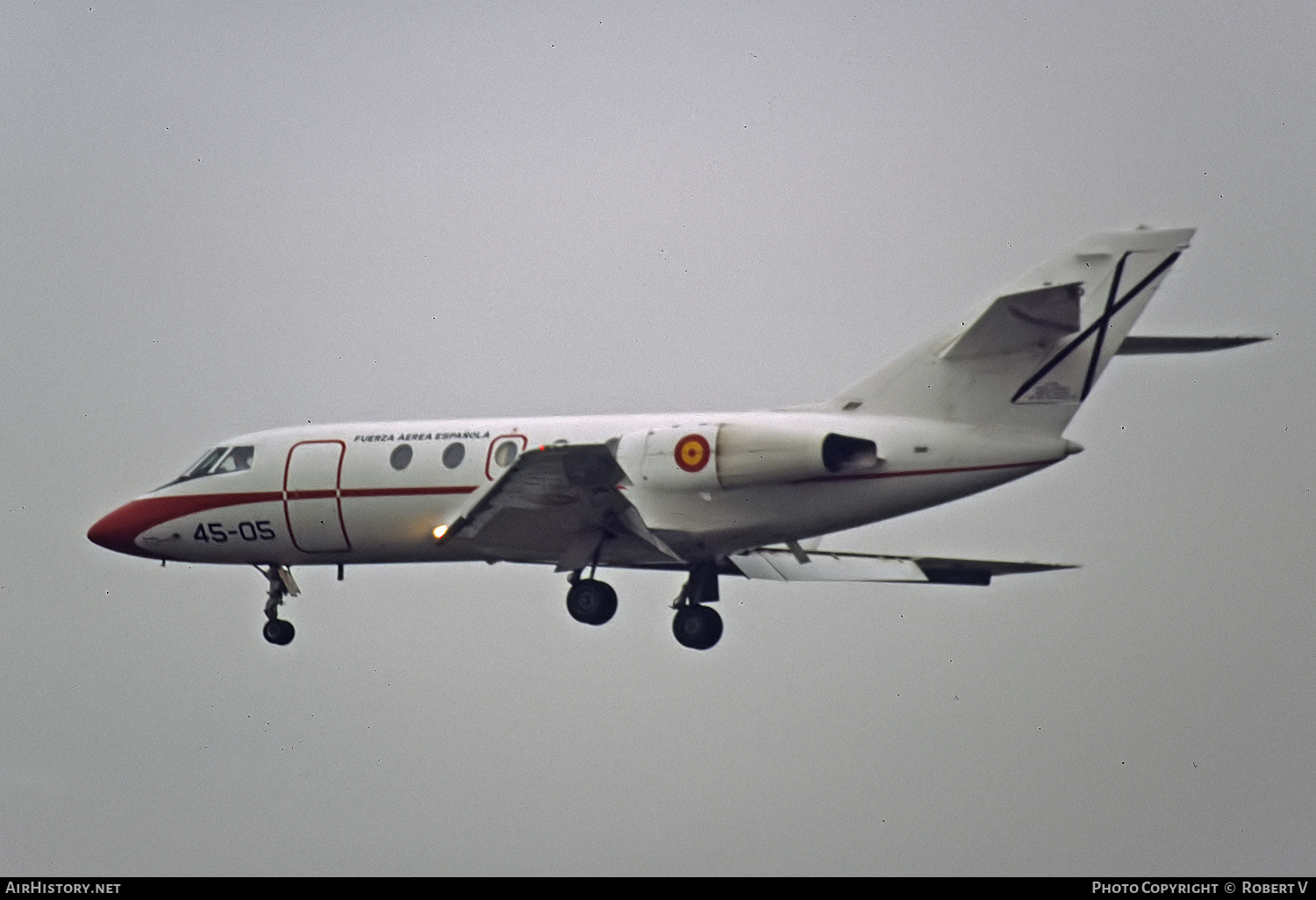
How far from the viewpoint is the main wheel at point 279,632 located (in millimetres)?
34875

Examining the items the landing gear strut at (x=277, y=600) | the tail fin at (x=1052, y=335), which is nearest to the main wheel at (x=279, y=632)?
the landing gear strut at (x=277, y=600)

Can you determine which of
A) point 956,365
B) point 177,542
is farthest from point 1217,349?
point 177,542

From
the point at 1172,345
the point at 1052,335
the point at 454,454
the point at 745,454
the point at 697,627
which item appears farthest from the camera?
the point at 454,454

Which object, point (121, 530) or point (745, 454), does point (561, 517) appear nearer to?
point (745, 454)

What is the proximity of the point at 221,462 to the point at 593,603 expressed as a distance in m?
6.79

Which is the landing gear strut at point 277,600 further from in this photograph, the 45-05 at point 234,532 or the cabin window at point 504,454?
the cabin window at point 504,454

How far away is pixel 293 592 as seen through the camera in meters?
34.8

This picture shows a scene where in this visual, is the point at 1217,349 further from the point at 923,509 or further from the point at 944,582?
the point at 944,582

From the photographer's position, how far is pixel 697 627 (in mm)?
31797

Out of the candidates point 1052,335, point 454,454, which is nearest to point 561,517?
point 454,454

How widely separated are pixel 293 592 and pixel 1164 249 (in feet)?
46.9
